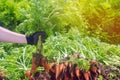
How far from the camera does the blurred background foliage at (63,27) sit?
292 cm

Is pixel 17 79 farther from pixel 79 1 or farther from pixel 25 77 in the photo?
pixel 79 1

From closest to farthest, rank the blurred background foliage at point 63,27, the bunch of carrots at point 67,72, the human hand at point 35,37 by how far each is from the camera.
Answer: the human hand at point 35,37 → the bunch of carrots at point 67,72 → the blurred background foliage at point 63,27

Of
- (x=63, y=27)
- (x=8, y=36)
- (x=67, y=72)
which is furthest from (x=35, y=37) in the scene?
(x=63, y=27)

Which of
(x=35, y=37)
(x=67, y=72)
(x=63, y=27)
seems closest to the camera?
(x=35, y=37)

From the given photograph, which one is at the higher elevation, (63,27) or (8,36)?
(8,36)

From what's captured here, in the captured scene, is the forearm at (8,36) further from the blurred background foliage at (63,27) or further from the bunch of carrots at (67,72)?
the blurred background foliage at (63,27)

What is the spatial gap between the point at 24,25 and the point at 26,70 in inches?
41.5

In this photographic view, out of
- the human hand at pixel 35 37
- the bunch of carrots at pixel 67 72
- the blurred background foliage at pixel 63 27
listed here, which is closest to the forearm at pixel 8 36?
the human hand at pixel 35 37

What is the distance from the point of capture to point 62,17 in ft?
11.9

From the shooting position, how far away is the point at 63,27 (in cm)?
366

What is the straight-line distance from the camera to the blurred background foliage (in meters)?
2.92

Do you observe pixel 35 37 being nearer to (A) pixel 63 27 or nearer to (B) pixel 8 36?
(B) pixel 8 36

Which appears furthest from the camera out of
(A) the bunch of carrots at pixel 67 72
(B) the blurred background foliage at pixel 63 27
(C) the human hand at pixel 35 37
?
(B) the blurred background foliage at pixel 63 27


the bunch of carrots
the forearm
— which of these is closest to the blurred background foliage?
the bunch of carrots
